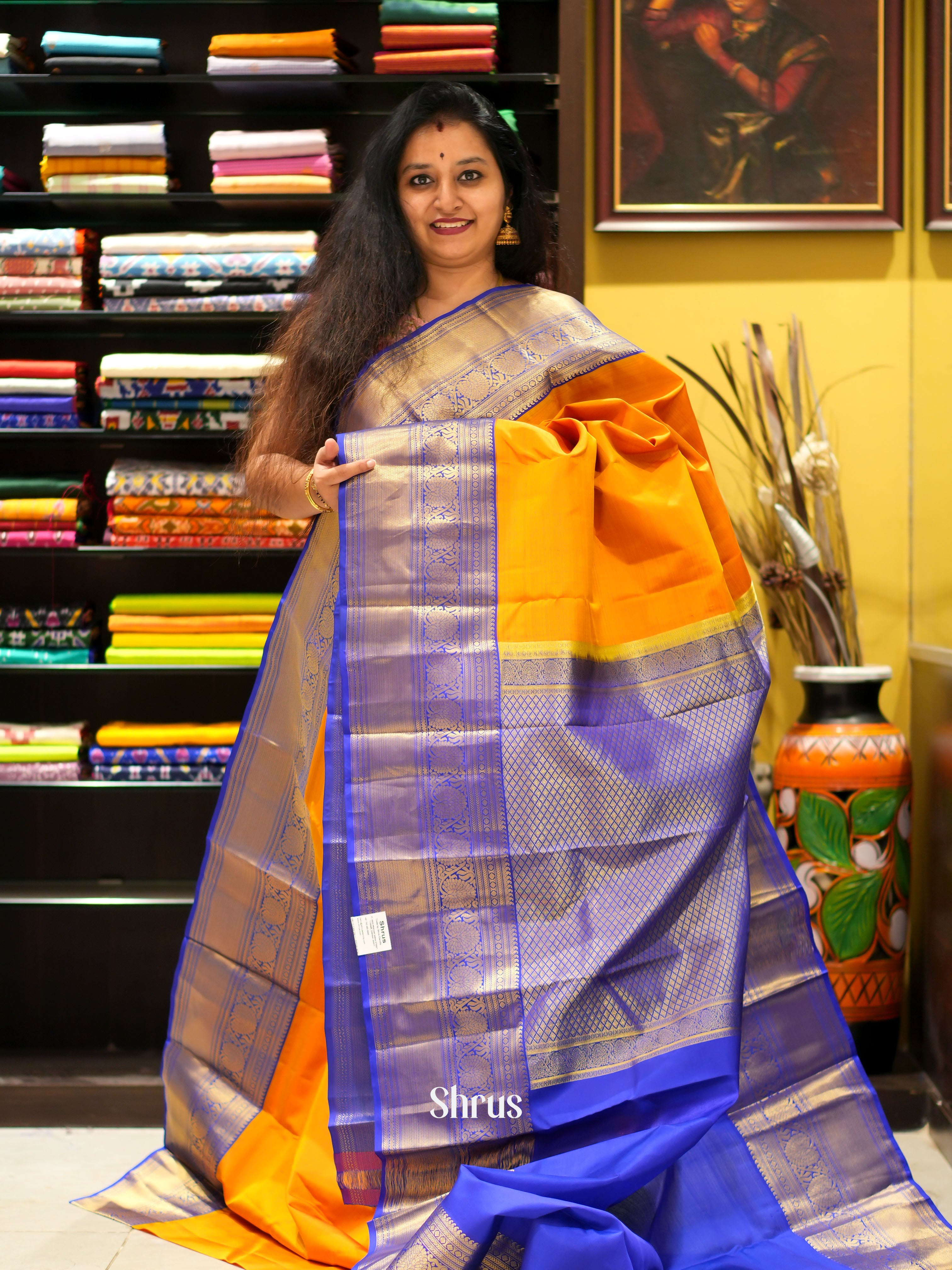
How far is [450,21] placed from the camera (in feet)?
8.21

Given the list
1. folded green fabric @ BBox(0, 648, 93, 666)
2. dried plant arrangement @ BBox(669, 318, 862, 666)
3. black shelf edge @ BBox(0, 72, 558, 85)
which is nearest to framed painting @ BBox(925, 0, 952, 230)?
dried plant arrangement @ BBox(669, 318, 862, 666)

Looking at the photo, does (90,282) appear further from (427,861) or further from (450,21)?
(427,861)

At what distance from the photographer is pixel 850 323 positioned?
2785mm

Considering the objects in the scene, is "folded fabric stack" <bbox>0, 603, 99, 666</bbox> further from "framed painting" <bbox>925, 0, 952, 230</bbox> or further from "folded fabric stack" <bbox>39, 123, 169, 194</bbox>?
"framed painting" <bbox>925, 0, 952, 230</bbox>

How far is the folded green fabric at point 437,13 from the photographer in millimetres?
2488

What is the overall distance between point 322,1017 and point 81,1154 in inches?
33.8

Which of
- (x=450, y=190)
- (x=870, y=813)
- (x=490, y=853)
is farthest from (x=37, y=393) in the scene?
(x=870, y=813)

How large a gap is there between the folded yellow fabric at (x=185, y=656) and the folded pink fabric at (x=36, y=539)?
0.26 m

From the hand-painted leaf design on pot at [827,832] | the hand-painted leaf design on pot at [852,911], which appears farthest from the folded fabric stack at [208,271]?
the hand-painted leaf design on pot at [852,911]

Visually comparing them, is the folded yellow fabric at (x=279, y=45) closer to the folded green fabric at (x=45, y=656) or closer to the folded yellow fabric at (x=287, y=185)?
the folded yellow fabric at (x=287, y=185)

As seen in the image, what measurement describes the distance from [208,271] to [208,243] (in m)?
0.06

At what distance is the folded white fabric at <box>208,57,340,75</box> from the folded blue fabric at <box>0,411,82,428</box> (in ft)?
Answer: 2.62

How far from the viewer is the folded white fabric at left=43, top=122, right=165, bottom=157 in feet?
8.36

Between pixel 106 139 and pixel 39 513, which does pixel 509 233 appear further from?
pixel 39 513
